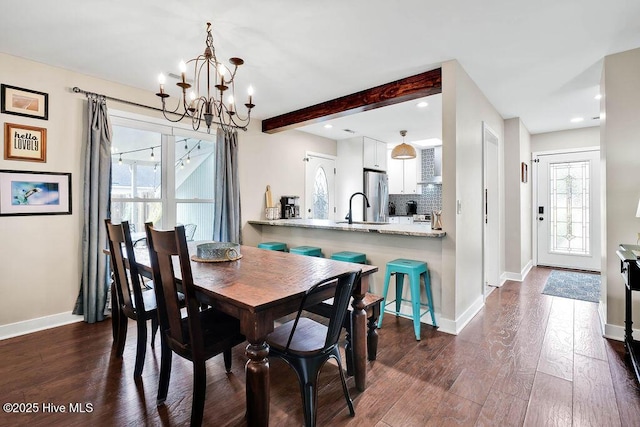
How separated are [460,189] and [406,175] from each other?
388cm

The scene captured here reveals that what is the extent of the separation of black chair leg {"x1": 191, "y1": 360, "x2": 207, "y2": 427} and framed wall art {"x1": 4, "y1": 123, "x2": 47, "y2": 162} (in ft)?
8.87

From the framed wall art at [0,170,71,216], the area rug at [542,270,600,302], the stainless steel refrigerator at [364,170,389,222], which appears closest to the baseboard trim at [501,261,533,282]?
the area rug at [542,270,600,302]

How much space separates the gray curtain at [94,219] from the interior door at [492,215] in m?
4.41

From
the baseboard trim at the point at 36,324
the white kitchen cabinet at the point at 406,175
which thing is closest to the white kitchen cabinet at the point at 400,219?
the white kitchen cabinet at the point at 406,175

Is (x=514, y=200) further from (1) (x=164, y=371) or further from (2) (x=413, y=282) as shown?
(1) (x=164, y=371)

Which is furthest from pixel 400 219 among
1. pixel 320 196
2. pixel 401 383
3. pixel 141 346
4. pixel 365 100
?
pixel 141 346

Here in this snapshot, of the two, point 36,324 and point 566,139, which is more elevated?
point 566,139

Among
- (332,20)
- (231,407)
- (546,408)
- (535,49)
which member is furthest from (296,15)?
(546,408)

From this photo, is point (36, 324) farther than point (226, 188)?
No

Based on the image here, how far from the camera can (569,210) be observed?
5301 mm

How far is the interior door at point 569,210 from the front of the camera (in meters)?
5.07

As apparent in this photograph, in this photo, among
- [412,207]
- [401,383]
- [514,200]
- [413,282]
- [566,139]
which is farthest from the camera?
[412,207]

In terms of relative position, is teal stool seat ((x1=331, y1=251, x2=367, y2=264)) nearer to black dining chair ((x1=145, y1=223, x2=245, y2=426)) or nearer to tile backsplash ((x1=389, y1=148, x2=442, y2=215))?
black dining chair ((x1=145, y1=223, x2=245, y2=426))

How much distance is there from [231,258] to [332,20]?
71.9 inches
